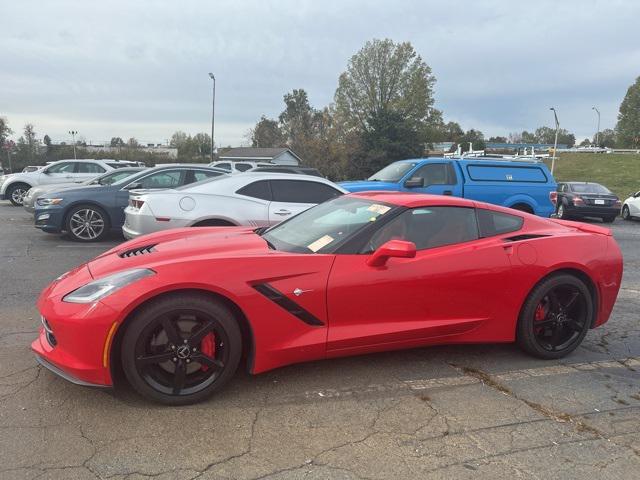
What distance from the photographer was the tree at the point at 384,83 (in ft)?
202

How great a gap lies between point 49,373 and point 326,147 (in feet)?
127

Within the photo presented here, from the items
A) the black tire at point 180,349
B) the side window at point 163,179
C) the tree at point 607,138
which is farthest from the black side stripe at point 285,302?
the tree at point 607,138

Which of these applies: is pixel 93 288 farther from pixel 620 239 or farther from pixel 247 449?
pixel 620 239

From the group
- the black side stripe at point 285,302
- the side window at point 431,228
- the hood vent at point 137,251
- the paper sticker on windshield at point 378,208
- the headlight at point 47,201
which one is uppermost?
the paper sticker on windshield at point 378,208

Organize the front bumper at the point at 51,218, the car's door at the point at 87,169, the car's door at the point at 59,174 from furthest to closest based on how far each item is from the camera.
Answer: the car's door at the point at 87,169, the car's door at the point at 59,174, the front bumper at the point at 51,218

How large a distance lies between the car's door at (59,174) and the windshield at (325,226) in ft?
47.0

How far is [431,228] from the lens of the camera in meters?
3.96

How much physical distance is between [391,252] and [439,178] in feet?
26.4

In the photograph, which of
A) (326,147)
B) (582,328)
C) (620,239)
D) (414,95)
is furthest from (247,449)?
(414,95)

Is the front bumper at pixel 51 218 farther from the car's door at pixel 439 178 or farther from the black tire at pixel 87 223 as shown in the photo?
the car's door at pixel 439 178

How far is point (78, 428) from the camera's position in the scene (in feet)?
9.50

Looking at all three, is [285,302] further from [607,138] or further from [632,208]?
[607,138]

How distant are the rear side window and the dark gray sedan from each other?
688 cm

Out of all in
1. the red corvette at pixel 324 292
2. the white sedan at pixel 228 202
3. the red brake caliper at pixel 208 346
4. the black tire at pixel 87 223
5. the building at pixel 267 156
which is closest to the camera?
the red corvette at pixel 324 292
